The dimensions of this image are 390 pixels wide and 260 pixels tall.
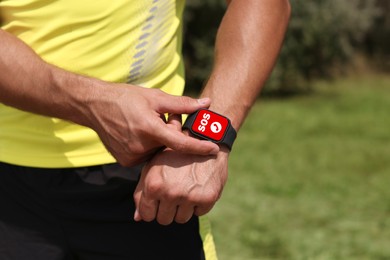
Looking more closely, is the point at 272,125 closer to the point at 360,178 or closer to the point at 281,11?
the point at 360,178

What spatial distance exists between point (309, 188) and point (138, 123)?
5582 mm

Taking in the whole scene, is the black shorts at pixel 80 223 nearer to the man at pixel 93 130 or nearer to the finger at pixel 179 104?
the man at pixel 93 130

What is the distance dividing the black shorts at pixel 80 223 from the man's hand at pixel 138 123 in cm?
37

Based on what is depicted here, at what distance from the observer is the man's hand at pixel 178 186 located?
1.74m

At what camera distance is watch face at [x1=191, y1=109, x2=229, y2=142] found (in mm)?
1815

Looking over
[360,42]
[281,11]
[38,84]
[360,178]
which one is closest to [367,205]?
[360,178]

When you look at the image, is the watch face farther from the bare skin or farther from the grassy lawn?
the grassy lawn

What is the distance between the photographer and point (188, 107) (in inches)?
71.6

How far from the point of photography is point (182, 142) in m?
1.74

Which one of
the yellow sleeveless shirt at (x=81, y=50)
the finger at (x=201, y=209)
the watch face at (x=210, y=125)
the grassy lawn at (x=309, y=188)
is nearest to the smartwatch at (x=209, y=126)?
the watch face at (x=210, y=125)

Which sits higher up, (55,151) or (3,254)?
(55,151)

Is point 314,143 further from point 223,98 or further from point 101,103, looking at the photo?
point 101,103

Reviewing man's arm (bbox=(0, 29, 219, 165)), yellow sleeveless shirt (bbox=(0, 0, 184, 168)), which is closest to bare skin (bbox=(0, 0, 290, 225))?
man's arm (bbox=(0, 29, 219, 165))

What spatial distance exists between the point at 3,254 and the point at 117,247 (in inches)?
12.4
